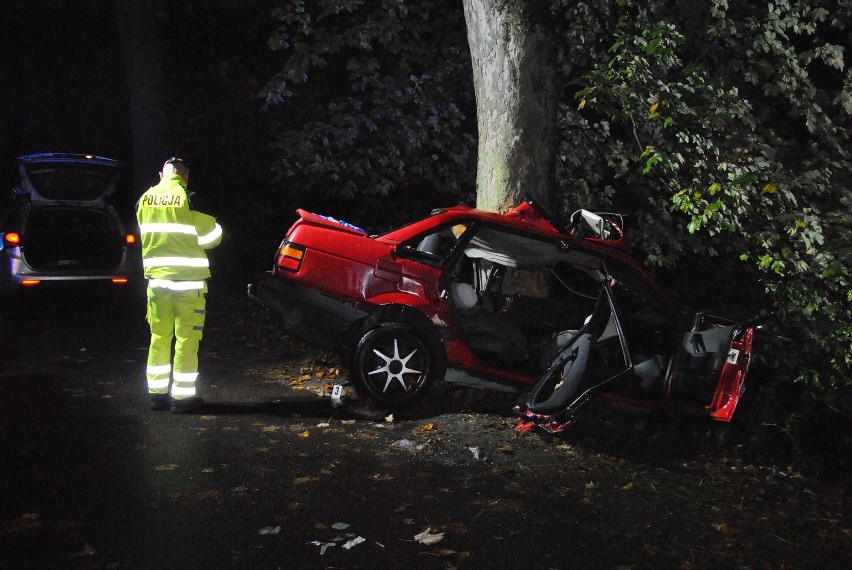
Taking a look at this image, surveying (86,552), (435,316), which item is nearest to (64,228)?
(435,316)

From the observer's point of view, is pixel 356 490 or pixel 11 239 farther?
pixel 11 239

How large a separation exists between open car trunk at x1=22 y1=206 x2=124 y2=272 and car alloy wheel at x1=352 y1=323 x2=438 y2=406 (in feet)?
18.4

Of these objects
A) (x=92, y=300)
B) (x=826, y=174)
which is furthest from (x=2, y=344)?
(x=826, y=174)

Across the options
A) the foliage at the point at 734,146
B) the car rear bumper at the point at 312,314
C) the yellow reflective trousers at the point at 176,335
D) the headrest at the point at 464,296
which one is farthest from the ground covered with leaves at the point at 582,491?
the foliage at the point at 734,146

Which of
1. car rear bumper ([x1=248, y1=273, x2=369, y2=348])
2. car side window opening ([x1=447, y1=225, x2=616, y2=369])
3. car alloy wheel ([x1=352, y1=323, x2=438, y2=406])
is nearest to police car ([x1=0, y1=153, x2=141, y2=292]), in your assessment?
car rear bumper ([x1=248, y1=273, x2=369, y2=348])

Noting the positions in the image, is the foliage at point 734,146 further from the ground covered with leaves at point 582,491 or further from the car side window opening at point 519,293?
the ground covered with leaves at point 582,491

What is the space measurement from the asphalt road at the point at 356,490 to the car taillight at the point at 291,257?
1197 mm

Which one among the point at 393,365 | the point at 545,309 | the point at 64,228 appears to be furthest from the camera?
the point at 64,228

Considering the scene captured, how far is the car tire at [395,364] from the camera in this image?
621cm

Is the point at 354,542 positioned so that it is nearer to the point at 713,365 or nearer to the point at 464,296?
the point at 713,365

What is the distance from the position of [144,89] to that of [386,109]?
5729 millimetres

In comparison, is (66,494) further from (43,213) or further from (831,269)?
(43,213)

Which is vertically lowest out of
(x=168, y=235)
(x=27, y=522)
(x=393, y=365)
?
(x=27, y=522)

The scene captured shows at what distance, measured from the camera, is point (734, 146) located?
880cm
